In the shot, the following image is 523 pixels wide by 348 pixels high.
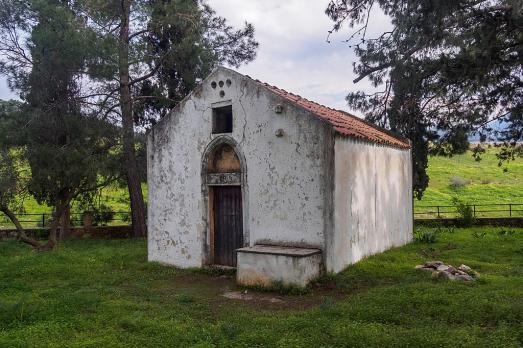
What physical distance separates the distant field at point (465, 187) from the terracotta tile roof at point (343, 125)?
13.1 m

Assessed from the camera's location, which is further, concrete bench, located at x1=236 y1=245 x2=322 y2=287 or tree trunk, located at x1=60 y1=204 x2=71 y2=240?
tree trunk, located at x1=60 y1=204 x2=71 y2=240

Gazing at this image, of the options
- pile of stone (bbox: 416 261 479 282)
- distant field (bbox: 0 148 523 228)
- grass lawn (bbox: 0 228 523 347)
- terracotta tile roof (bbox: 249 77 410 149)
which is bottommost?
grass lawn (bbox: 0 228 523 347)

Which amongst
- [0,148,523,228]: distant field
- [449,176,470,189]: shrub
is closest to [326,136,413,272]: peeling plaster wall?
[0,148,523,228]: distant field

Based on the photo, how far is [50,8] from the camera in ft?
49.2

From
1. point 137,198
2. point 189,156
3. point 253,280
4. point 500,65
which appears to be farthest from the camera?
point 137,198

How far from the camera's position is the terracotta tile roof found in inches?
422

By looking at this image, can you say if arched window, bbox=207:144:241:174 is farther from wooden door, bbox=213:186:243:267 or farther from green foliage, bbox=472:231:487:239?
green foliage, bbox=472:231:487:239

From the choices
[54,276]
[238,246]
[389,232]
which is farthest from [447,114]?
[54,276]

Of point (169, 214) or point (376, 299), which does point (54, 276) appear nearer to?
point (169, 214)

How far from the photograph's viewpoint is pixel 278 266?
9586mm

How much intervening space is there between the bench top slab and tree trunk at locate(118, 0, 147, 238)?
27.5ft

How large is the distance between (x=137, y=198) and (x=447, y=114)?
12.3m

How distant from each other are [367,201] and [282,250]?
323cm

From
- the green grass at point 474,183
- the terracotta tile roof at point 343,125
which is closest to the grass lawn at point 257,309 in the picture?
the terracotta tile roof at point 343,125
